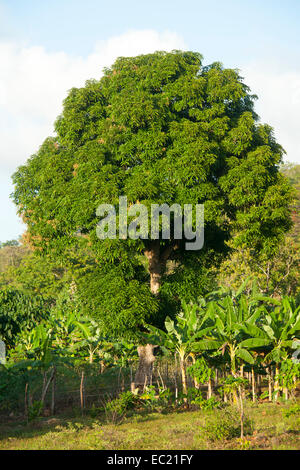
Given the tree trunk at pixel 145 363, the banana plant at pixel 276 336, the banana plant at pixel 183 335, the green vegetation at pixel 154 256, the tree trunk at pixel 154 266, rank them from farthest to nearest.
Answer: the tree trunk at pixel 154 266, the tree trunk at pixel 145 363, the banana plant at pixel 183 335, the green vegetation at pixel 154 256, the banana plant at pixel 276 336

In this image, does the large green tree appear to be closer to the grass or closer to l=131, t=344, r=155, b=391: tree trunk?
l=131, t=344, r=155, b=391: tree trunk

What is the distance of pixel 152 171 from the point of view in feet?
44.2

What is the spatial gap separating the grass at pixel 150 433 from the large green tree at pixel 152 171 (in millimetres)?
3323

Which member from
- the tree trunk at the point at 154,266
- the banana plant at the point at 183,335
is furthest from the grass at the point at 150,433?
the tree trunk at the point at 154,266

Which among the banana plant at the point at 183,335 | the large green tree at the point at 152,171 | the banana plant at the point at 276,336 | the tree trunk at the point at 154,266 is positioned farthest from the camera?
the tree trunk at the point at 154,266

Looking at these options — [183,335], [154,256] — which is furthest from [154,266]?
[183,335]

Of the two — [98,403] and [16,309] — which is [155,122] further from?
[98,403]

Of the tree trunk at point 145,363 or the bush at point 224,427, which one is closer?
the bush at point 224,427

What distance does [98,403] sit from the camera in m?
13.5

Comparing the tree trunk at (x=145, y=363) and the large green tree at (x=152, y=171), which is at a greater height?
the large green tree at (x=152, y=171)

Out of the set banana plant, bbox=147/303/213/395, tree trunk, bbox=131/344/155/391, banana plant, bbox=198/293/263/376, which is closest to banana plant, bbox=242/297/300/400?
banana plant, bbox=198/293/263/376

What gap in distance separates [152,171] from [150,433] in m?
7.03

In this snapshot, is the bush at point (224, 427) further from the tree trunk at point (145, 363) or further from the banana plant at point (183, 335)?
the tree trunk at point (145, 363)

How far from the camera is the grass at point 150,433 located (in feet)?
26.6
